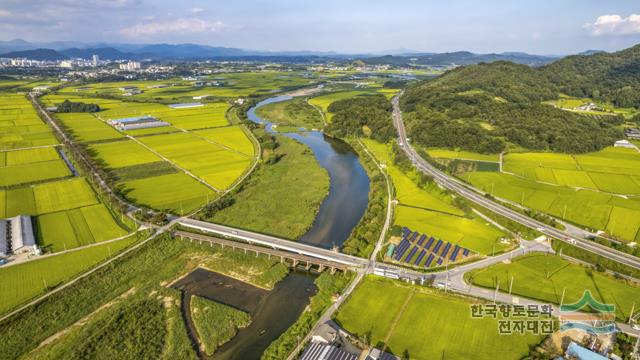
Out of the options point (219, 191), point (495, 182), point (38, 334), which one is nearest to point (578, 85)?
point (495, 182)

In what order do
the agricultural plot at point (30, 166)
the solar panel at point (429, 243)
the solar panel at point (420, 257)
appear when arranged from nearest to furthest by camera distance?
the solar panel at point (420, 257) → the solar panel at point (429, 243) → the agricultural plot at point (30, 166)

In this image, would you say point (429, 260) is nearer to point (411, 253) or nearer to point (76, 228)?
point (411, 253)

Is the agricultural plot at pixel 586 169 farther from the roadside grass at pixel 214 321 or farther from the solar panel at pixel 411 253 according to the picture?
the roadside grass at pixel 214 321

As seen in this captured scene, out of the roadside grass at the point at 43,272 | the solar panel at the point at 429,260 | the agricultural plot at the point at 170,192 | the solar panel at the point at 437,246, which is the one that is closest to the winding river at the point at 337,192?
the solar panel at the point at 429,260

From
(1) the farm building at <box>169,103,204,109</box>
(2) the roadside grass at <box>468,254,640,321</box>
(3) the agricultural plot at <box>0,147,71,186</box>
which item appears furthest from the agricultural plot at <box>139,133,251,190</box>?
(2) the roadside grass at <box>468,254,640,321</box>

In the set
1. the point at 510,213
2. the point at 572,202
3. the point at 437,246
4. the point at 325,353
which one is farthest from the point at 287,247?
the point at 572,202

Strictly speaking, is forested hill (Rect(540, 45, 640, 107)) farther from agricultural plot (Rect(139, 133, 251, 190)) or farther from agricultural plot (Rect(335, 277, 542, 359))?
agricultural plot (Rect(335, 277, 542, 359))
